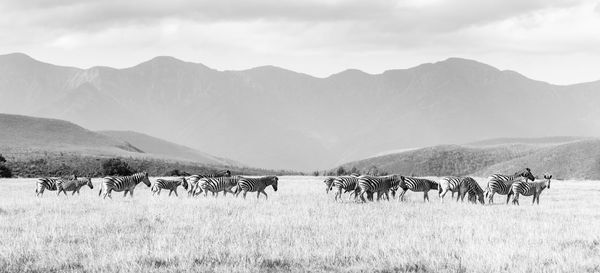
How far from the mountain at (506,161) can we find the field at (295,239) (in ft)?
361

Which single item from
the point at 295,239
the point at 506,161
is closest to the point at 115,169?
the point at 295,239

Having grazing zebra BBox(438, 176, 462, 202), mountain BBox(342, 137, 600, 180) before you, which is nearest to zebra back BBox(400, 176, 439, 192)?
grazing zebra BBox(438, 176, 462, 202)

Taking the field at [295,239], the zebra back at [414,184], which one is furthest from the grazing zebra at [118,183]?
the zebra back at [414,184]

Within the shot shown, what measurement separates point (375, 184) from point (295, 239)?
1427 cm

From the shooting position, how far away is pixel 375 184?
30.1m

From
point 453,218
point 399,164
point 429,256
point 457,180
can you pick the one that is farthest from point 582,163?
point 429,256

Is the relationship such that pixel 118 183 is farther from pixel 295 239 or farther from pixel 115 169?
pixel 115 169

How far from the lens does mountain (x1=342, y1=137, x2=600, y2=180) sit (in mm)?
135875

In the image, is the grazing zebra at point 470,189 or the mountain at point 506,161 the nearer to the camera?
the grazing zebra at point 470,189

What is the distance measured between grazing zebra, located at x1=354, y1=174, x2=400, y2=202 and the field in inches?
159

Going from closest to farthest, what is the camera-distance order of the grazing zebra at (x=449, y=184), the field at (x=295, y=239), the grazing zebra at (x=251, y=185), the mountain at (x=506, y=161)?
the field at (x=295, y=239) < the grazing zebra at (x=449, y=184) < the grazing zebra at (x=251, y=185) < the mountain at (x=506, y=161)

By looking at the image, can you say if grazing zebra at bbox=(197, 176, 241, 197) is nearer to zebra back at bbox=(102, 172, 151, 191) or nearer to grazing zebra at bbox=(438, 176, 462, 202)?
zebra back at bbox=(102, 172, 151, 191)

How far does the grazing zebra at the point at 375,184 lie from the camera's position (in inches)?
1164

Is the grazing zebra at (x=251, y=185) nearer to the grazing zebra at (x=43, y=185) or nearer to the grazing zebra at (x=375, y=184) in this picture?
the grazing zebra at (x=375, y=184)
